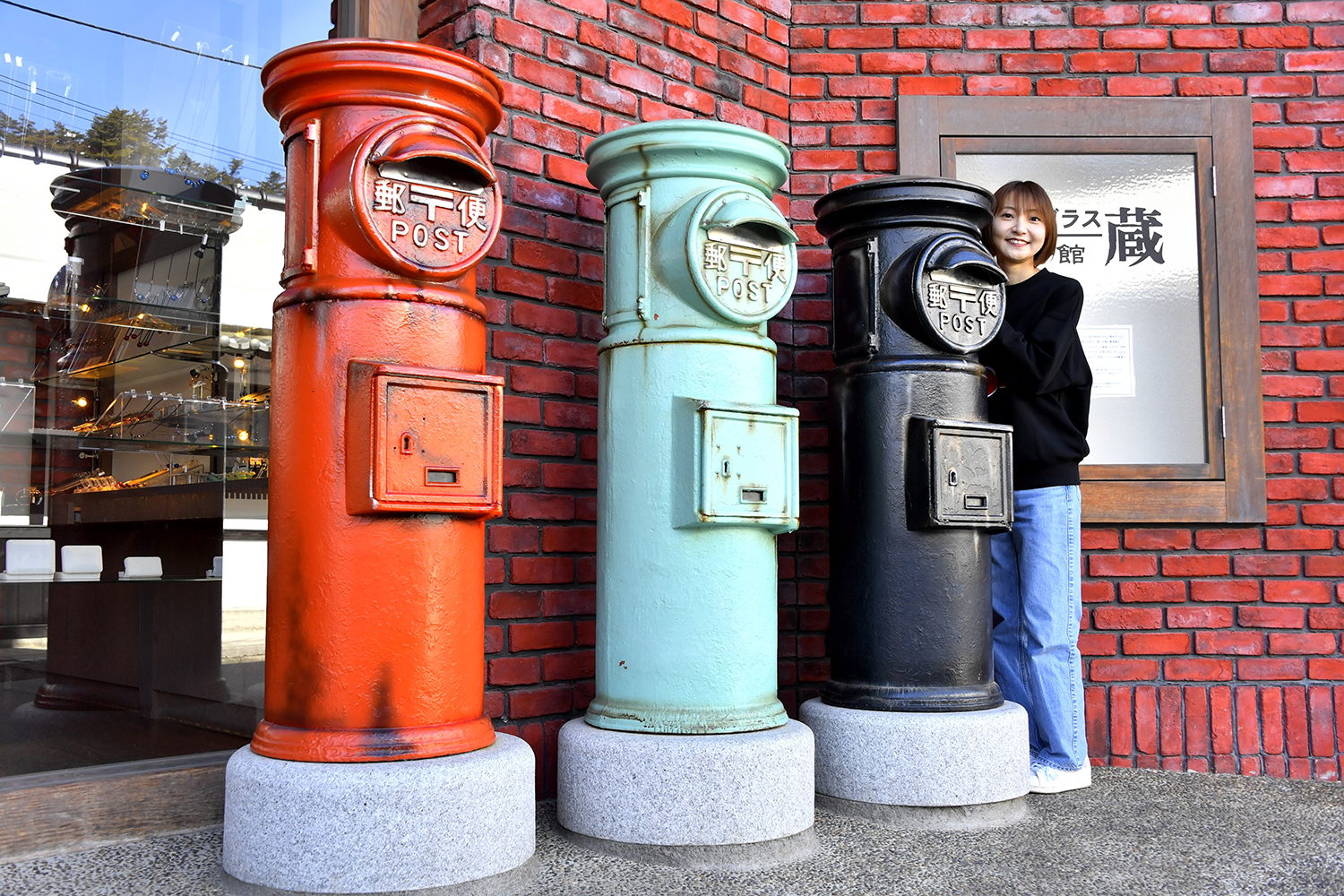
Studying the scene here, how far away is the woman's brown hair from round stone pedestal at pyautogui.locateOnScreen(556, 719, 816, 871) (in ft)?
6.27

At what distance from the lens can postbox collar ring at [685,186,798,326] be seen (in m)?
2.71

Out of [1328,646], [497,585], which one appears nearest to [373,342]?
[497,585]

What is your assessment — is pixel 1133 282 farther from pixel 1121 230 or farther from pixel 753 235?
pixel 753 235

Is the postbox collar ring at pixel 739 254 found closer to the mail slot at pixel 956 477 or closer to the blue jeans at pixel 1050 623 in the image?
the mail slot at pixel 956 477

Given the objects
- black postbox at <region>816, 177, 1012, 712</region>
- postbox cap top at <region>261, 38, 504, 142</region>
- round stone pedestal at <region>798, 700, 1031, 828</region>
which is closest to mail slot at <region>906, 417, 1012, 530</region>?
black postbox at <region>816, 177, 1012, 712</region>

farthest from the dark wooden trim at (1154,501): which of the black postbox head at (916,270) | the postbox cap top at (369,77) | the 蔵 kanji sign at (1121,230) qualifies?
the postbox cap top at (369,77)

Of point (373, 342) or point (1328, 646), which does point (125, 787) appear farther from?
point (1328, 646)

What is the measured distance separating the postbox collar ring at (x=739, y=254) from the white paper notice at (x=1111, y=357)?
170 centimetres

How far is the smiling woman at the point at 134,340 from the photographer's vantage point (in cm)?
368

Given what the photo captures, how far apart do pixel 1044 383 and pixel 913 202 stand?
72 cm

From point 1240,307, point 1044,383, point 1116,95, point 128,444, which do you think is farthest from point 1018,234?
point 128,444

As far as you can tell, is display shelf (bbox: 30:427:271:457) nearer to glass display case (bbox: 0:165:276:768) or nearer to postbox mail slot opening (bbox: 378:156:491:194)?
glass display case (bbox: 0:165:276:768)

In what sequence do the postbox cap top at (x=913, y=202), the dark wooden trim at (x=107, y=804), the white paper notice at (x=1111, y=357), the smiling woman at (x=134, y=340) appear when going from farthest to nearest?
1. the white paper notice at (x=1111, y=357)
2. the smiling woman at (x=134, y=340)
3. the postbox cap top at (x=913, y=202)
4. the dark wooden trim at (x=107, y=804)

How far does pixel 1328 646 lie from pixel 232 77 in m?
4.56
